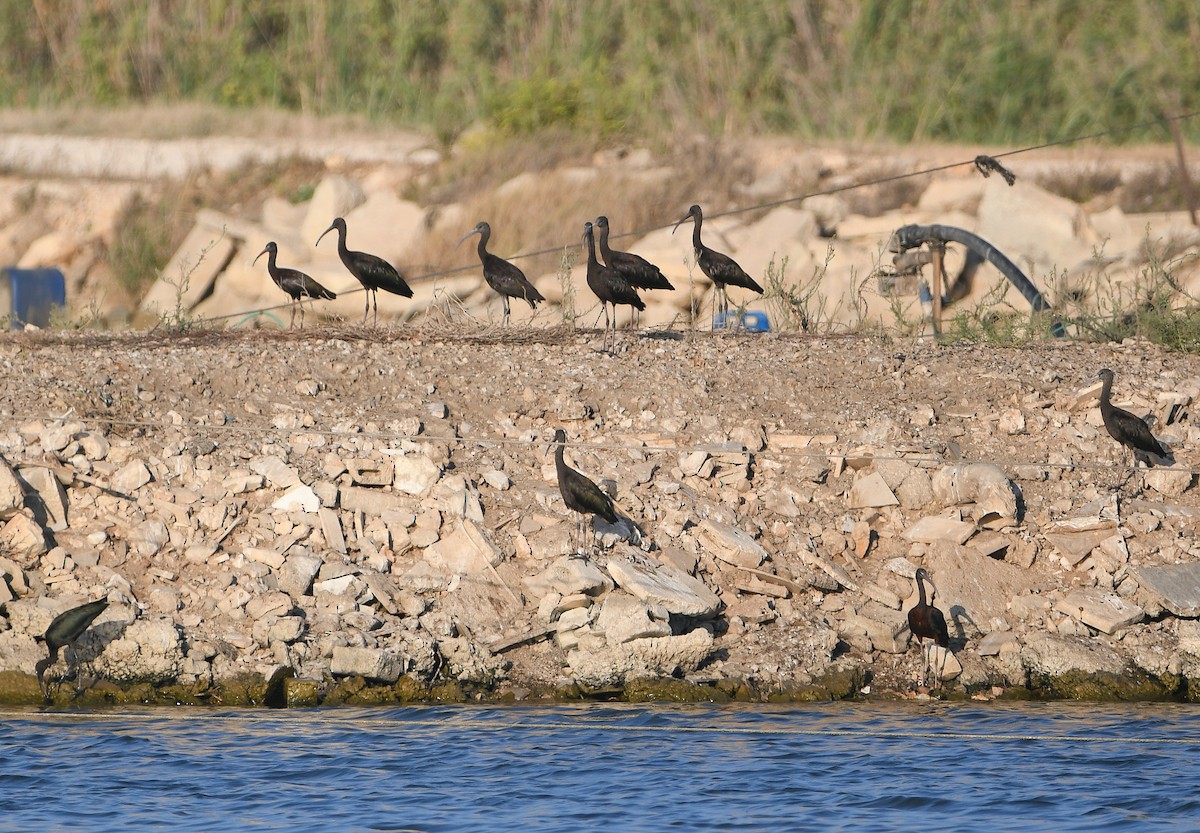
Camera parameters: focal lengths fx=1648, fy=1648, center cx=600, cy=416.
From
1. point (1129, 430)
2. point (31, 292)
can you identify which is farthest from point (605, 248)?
point (31, 292)

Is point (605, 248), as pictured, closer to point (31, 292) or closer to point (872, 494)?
point (872, 494)

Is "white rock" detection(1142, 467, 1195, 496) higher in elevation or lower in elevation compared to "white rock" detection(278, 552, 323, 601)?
higher

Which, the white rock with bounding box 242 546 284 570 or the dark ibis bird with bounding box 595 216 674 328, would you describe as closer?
the white rock with bounding box 242 546 284 570

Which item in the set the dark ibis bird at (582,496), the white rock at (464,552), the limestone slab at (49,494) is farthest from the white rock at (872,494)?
the limestone slab at (49,494)

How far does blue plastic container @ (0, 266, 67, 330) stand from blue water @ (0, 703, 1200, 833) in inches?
452

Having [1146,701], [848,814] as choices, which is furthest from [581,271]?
[848,814]

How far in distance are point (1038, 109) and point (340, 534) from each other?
761 inches

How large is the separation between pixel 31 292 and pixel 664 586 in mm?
12606

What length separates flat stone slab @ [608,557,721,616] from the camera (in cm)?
1009

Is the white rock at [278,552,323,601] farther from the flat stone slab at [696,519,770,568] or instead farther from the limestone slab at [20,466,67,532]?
the flat stone slab at [696,519,770,568]

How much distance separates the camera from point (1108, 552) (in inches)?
438

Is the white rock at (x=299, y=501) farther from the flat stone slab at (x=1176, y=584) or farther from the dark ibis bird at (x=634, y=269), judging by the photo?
the flat stone slab at (x=1176, y=584)

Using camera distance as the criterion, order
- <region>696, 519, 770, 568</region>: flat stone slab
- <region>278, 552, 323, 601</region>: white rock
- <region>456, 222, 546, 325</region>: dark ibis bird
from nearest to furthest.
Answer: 1. <region>278, 552, 323, 601</region>: white rock
2. <region>696, 519, 770, 568</region>: flat stone slab
3. <region>456, 222, 546, 325</region>: dark ibis bird

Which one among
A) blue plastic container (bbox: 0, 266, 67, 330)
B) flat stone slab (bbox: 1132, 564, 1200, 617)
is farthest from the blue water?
blue plastic container (bbox: 0, 266, 67, 330)
